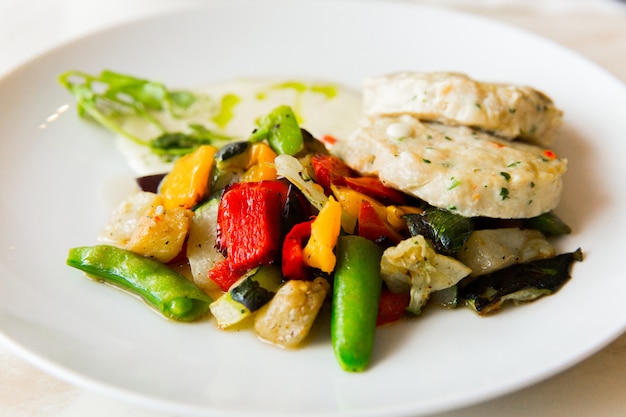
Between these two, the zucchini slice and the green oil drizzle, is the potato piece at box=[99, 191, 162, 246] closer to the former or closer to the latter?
the zucchini slice

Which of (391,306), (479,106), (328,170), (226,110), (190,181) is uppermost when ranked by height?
(479,106)

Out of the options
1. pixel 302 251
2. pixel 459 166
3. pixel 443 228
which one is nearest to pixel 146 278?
pixel 302 251

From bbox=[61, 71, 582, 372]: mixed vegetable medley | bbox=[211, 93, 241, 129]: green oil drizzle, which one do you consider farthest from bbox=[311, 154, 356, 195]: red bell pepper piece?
bbox=[211, 93, 241, 129]: green oil drizzle

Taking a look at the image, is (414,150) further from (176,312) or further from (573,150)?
(176,312)

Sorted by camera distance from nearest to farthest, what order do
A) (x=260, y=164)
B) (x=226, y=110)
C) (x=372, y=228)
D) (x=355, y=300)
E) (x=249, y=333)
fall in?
(x=355, y=300)
(x=249, y=333)
(x=372, y=228)
(x=260, y=164)
(x=226, y=110)

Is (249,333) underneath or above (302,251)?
underneath

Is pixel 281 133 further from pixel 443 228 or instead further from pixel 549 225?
pixel 549 225
